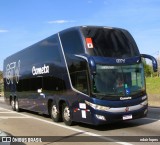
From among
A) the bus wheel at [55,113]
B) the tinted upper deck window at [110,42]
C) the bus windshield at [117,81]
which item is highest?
the tinted upper deck window at [110,42]

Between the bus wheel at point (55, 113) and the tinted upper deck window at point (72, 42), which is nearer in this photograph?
the tinted upper deck window at point (72, 42)

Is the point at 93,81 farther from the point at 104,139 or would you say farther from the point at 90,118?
the point at 104,139

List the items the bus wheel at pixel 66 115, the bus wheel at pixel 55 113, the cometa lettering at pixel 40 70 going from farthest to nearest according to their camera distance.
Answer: the cometa lettering at pixel 40 70
the bus wheel at pixel 55 113
the bus wheel at pixel 66 115

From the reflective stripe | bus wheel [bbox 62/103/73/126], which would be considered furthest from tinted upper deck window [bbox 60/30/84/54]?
the reflective stripe

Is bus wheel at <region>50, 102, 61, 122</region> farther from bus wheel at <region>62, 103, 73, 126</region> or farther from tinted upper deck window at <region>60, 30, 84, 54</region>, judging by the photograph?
tinted upper deck window at <region>60, 30, 84, 54</region>

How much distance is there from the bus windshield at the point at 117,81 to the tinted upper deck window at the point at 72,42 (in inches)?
49.8

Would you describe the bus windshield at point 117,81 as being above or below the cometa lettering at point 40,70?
below

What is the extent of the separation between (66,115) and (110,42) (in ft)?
11.5

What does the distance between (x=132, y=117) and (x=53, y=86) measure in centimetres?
488

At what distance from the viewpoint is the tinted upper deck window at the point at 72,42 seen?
585 inches

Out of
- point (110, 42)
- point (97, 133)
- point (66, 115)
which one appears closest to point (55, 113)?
point (66, 115)

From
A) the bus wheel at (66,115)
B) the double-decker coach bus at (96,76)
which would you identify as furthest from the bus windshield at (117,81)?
the bus wheel at (66,115)

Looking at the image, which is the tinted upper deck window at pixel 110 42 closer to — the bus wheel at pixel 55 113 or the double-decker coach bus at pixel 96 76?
the double-decker coach bus at pixel 96 76

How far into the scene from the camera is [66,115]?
53.2ft
